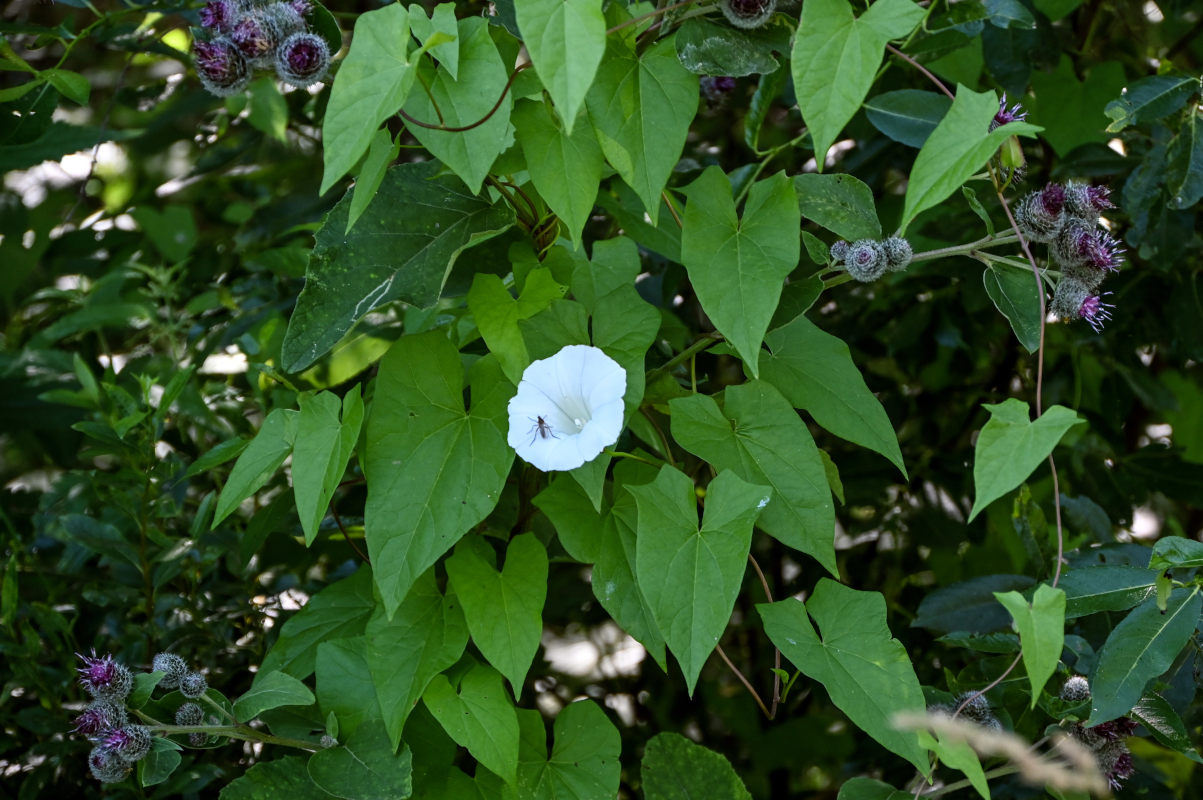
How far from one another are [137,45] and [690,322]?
34.3 inches

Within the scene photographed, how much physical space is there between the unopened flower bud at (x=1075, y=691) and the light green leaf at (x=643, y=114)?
1.90 feet

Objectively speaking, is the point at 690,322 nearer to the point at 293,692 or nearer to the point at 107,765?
the point at 293,692

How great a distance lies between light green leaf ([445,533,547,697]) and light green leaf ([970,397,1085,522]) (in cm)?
37

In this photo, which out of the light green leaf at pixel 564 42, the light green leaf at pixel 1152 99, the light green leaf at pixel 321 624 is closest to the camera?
the light green leaf at pixel 564 42

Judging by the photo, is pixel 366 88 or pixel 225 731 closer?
pixel 366 88

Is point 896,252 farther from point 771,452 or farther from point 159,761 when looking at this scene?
point 159,761

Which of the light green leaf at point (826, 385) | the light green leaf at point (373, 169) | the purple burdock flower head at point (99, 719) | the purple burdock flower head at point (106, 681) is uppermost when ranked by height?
the light green leaf at point (373, 169)

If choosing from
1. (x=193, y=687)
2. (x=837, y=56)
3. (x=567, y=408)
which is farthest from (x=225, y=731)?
(x=837, y=56)

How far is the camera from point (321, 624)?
102cm

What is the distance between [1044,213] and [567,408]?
1.37ft

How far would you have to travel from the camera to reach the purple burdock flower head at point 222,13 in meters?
0.88

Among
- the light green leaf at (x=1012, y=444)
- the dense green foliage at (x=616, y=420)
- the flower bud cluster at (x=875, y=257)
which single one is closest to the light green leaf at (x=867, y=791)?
the dense green foliage at (x=616, y=420)

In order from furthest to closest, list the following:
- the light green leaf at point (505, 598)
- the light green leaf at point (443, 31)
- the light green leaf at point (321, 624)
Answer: the light green leaf at point (321, 624) → the light green leaf at point (505, 598) → the light green leaf at point (443, 31)

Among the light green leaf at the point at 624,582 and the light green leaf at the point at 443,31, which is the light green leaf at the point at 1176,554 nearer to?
the light green leaf at the point at 624,582
